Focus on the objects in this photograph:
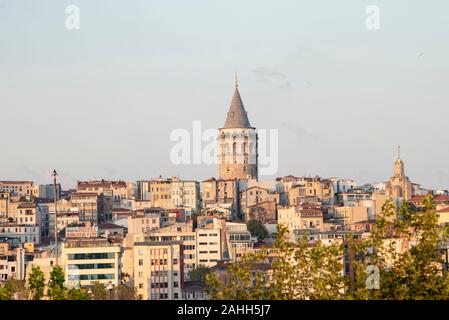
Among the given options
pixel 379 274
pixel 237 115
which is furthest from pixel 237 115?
pixel 379 274

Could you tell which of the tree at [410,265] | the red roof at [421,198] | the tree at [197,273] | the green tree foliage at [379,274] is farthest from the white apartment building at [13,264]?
the tree at [410,265]

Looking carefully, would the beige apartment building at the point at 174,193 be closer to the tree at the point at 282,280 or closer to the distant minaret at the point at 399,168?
the distant minaret at the point at 399,168

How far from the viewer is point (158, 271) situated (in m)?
64.5

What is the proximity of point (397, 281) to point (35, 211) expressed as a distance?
6974 centimetres

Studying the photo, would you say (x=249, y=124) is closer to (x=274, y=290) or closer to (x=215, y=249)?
(x=215, y=249)

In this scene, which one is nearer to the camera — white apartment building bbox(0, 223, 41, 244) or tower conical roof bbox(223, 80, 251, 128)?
white apartment building bbox(0, 223, 41, 244)

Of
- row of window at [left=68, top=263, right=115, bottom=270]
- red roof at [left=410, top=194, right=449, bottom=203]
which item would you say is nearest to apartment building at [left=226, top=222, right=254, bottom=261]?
red roof at [left=410, top=194, right=449, bottom=203]

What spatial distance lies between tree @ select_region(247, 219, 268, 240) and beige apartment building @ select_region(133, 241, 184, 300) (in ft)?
71.2

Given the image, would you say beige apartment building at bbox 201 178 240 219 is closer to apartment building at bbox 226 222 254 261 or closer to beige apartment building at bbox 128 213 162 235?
beige apartment building at bbox 128 213 162 235

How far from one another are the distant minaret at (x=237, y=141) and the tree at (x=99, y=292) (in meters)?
57.9

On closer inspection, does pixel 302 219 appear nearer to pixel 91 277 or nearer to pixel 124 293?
pixel 91 277

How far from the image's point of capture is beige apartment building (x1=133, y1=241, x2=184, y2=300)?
6347 cm

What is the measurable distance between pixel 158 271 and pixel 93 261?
245 cm
